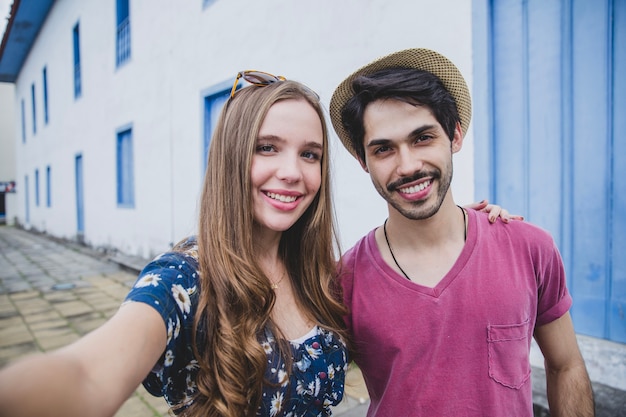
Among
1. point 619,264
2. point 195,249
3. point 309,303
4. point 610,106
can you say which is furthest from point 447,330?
point 610,106

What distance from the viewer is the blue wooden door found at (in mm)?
2363

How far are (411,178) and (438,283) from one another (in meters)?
0.38

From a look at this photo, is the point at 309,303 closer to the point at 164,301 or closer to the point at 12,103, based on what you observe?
the point at 164,301

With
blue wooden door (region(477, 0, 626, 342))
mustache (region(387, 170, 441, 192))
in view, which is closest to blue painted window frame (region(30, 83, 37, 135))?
blue wooden door (region(477, 0, 626, 342))

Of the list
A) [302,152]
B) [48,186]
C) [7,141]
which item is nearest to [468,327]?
[302,152]

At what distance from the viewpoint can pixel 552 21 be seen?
2.56 metres

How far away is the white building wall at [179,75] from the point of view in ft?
11.5

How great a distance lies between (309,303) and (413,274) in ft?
1.31

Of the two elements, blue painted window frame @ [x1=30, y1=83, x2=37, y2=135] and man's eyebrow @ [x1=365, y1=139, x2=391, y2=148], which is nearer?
man's eyebrow @ [x1=365, y1=139, x2=391, y2=148]

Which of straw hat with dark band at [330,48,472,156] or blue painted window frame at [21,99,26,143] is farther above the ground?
blue painted window frame at [21,99,26,143]

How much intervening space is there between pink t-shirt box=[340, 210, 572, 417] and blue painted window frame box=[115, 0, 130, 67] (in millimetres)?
9305

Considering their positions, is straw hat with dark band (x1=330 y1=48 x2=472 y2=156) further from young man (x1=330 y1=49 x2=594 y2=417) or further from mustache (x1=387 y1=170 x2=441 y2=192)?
mustache (x1=387 y1=170 x2=441 y2=192)

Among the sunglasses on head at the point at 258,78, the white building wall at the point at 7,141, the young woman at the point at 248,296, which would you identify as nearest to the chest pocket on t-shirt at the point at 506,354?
the young woman at the point at 248,296

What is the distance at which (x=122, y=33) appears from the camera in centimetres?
896
